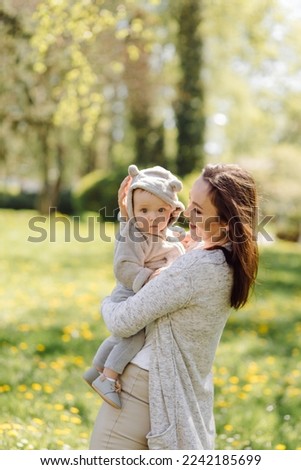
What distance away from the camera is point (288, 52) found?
24531 mm

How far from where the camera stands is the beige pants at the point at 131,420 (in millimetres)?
2453

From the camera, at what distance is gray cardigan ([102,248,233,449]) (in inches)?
92.3

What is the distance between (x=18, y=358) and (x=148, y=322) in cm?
374

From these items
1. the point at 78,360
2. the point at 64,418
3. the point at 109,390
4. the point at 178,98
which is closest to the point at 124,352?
the point at 109,390

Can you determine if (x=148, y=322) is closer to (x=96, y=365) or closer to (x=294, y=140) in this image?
(x=96, y=365)

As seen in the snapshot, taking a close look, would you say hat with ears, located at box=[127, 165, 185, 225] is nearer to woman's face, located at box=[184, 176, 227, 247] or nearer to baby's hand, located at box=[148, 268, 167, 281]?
woman's face, located at box=[184, 176, 227, 247]

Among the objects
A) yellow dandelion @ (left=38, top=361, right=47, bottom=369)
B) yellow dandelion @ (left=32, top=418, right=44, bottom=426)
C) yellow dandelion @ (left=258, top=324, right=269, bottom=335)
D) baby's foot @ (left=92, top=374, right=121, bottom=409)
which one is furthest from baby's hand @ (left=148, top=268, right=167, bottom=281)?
yellow dandelion @ (left=258, top=324, right=269, bottom=335)

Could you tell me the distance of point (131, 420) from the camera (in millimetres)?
2455

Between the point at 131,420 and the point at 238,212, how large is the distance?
91cm

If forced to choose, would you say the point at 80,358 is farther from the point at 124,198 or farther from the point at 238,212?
the point at 238,212

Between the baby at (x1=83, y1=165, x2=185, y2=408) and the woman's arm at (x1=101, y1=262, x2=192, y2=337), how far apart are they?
0.09m

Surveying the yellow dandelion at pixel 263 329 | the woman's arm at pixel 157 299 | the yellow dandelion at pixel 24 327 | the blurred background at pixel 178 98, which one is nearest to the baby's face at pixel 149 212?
the woman's arm at pixel 157 299

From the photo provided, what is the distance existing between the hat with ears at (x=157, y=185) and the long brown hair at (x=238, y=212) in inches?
6.3

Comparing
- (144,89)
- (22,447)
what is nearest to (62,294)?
(22,447)
